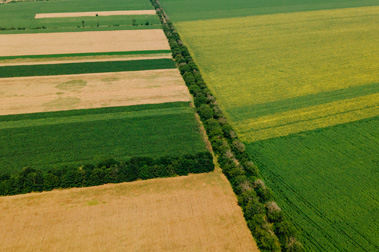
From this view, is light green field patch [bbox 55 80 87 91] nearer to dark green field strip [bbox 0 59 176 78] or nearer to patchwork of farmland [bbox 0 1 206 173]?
patchwork of farmland [bbox 0 1 206 173]

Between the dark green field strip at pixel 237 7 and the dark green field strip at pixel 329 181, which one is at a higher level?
the dark green field strip at pixel 237 7

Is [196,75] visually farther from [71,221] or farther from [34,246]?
[34,246]

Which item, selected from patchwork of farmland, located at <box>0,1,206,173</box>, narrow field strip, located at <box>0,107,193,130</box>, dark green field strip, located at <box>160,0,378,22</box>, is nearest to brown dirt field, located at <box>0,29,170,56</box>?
patchwork of farmland, located at <box>0,1,206,173</box>

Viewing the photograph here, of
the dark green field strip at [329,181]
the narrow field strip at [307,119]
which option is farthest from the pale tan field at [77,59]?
the dark green field strip at [329,181]

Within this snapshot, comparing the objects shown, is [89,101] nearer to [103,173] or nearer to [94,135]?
[94,135]

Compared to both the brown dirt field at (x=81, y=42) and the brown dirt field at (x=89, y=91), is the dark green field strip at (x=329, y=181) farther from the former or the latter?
the brown dirt field at (x=81, y=42)
